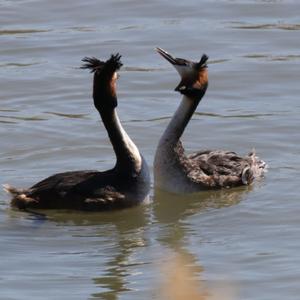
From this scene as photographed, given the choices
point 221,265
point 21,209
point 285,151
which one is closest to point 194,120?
point 285,151

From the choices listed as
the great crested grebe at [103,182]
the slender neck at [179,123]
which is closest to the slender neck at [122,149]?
the great crested grebe at [103,182]

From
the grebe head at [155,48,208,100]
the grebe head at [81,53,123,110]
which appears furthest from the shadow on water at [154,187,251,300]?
the grebe head at [81,53,123,110]

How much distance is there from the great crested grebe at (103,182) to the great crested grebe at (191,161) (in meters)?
0.72

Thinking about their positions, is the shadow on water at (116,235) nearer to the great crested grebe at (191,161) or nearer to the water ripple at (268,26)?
the great crested grebe at (191,161)

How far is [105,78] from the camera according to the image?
11055mm

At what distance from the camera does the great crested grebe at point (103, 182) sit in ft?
35.7

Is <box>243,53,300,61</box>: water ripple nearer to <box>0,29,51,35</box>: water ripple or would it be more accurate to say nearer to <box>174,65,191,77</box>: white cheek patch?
<box>0,29,51,35</box>: water ripple

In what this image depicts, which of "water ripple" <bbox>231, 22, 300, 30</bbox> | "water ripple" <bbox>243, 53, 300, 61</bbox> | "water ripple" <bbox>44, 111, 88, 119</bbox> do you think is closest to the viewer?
"water ripple" <bbox>44, 111, 88, 119</bbox>

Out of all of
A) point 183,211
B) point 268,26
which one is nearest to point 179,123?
point 183,211

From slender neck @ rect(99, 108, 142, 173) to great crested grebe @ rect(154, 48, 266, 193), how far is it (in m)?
0.77

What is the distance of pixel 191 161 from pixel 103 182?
1.25 metres

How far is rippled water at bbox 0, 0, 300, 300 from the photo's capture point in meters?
9.58

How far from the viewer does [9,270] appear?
9.57 metres

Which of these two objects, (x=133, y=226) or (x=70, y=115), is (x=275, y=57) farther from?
(x=133, y=226)
